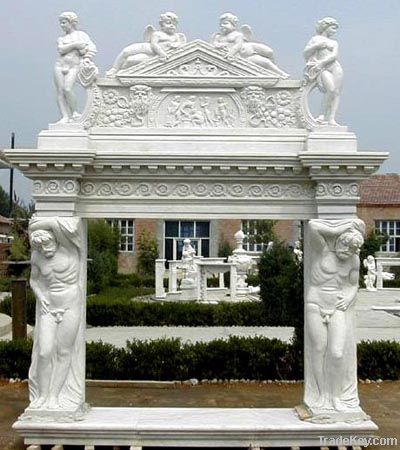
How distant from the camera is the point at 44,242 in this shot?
5215 mm

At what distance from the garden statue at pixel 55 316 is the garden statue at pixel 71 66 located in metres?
1.00

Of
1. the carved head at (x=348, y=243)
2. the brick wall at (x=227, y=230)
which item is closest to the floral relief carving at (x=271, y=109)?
the carved head at (x=348, y=243)

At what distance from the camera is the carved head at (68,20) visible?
5484 millimetres

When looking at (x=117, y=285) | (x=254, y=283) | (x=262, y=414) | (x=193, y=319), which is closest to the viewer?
(x=262, y=414)

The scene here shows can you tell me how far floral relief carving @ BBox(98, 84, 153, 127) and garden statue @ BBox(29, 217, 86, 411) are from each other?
943 millimetres

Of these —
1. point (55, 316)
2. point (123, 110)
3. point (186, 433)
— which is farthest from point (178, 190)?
point (186, 433)

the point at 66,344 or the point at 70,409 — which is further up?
the point at 66,344

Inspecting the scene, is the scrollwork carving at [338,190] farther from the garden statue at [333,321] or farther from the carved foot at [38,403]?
the carved foot at [38,403]

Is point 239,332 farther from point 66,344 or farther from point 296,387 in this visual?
point 66,344

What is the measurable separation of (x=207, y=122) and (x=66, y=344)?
2.21 m

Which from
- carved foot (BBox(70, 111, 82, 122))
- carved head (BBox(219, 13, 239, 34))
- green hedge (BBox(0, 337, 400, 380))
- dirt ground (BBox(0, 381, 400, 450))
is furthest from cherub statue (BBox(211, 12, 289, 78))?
green hedge (BBox(0, 337, 400, 380))

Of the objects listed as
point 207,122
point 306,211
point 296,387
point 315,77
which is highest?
point 315,77

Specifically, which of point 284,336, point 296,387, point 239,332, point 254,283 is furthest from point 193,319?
point 254,283

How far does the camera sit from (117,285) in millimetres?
24031
